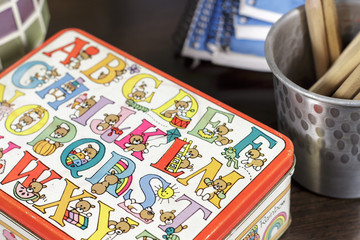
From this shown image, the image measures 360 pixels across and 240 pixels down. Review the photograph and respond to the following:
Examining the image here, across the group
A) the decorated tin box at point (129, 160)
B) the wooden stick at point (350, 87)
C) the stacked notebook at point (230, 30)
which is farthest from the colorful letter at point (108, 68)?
the wooden stick at point (350, 87)

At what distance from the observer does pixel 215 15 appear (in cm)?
72

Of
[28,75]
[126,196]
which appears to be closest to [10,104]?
[28,75]

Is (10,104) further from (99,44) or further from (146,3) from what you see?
(146,3)

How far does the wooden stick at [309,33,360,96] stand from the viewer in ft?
1.79

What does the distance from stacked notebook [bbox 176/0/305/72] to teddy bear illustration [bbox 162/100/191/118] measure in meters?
0.14

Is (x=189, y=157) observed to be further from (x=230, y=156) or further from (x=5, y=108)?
(x=5, y=108)

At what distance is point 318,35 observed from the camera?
577 mm

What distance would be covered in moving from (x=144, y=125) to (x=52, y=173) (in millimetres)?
93

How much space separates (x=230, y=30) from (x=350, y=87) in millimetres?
203

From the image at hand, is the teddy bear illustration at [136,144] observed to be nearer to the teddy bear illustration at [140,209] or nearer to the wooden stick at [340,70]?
the teddy bear illustration at [140,209]

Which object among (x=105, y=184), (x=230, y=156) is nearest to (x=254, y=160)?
→ (x=230, y=156)

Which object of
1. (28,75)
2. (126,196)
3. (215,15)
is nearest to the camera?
(126,196)

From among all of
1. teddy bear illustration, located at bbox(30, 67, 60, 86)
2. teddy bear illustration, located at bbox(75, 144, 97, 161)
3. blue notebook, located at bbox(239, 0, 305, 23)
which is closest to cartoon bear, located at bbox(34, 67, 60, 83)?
teddy bear illustration, located at bbox(30, 67, 60, 86)

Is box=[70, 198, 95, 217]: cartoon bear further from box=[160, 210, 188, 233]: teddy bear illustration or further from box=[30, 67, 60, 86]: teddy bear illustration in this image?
box=[30, 67, 60, 86]: teddy bear illustration
